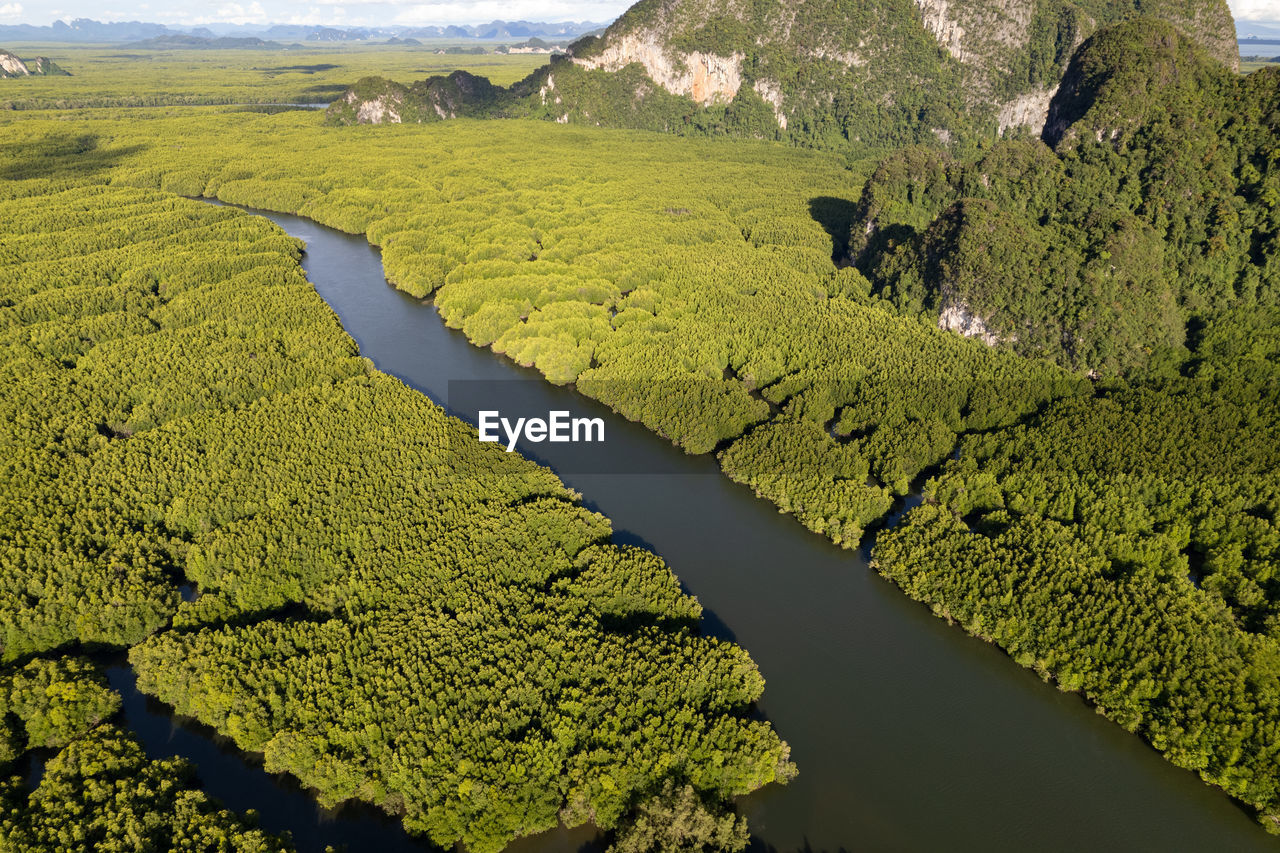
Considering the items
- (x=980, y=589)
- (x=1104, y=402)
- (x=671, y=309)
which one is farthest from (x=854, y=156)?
(x=980, y=589)

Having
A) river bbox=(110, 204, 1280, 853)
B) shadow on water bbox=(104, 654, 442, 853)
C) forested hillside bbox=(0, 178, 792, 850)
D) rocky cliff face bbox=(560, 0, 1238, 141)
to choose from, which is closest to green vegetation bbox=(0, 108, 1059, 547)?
river bbox=(110, 204, 1280, 853)

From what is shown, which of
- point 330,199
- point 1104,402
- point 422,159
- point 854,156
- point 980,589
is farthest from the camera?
point 854,156

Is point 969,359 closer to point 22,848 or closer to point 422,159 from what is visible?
point 22,848

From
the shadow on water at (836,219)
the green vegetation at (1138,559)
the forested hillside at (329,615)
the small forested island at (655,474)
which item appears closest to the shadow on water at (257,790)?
the small forested island at (655,474)

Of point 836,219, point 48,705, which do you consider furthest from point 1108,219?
point 48,705

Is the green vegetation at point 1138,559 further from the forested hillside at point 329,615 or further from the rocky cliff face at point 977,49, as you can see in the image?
the rocky cliff face at point 977,49

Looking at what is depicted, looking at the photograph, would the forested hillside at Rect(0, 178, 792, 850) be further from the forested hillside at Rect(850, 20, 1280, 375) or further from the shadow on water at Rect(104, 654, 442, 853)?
the forested hillside at Rect(850, 20, 1280, 375)
